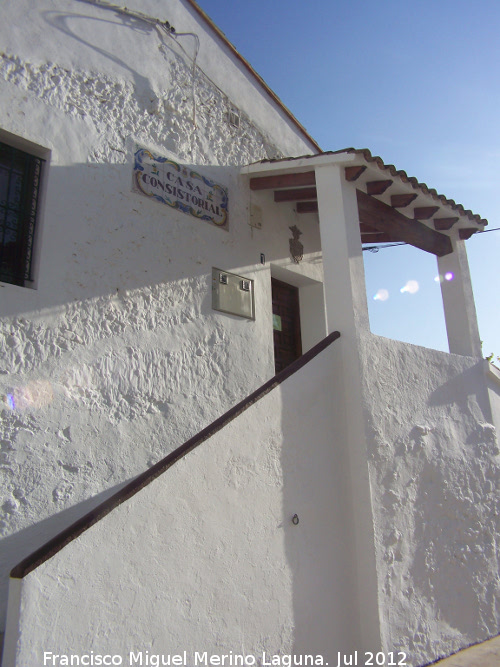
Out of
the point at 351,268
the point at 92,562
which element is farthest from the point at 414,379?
the point at 92,562

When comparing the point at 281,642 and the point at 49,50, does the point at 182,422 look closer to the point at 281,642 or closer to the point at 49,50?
the point at 281,642

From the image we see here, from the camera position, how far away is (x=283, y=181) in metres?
5.30

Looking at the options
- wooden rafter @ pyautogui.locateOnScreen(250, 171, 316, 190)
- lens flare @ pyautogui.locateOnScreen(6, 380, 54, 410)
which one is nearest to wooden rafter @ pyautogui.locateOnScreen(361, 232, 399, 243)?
wooden rafter @ pyautogui.locateOnScreen(250, 171, 316, 190)

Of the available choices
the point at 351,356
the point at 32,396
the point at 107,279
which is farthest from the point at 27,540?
the point at 351,356

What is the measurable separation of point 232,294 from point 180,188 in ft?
3.42

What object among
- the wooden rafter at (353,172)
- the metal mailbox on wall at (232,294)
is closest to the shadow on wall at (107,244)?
the metal mailbox on wall at (232,294)

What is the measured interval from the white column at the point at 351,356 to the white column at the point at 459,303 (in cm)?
158

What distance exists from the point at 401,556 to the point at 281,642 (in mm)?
1103

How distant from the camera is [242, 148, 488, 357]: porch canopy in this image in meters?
4.23

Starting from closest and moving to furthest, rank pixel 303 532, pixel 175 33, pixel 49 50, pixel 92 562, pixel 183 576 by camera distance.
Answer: pixel 92 562
pixel 183 576
pixel 303 532
pixel 49 50
pixel 175 33

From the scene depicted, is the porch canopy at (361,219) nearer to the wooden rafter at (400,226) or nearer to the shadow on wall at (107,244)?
the wooden rafter at (400,226)

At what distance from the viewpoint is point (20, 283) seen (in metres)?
3.67

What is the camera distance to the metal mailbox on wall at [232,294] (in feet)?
16.0

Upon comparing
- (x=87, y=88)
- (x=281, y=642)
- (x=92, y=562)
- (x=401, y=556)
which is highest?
(x=87, y=88)
